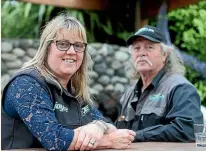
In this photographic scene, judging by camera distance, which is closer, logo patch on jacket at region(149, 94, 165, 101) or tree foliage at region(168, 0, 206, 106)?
logo patch on jacket at region(149, 94, 165, 101)

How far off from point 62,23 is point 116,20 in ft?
19.1

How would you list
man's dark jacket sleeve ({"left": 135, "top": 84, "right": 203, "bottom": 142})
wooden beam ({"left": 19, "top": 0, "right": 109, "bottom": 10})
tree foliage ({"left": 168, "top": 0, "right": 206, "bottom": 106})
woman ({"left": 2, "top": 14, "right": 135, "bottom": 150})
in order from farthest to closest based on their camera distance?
tree foliage ({"left": 168, "top": 0, "right": 206, "bottom": 106})
wooden beam ({"left": 19, "top": 0, "right": 109, "bottom": 10})
man's dark jacket sleeve ({"left": 135, "top": 84, "right": 203, "bottom": 142})
woman ({"left": 2, "top": 14, "right": 135, "bottom": 150})

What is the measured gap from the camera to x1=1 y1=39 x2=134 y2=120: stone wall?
6.74m

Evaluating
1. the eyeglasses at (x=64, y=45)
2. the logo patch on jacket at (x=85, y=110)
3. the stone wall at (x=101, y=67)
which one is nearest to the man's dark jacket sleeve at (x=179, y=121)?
the logo patch on jacket at (x=85, y=110)

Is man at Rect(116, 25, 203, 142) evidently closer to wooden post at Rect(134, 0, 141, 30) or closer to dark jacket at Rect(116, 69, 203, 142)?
dark jacket at Rect(116, 69, 203, 142)

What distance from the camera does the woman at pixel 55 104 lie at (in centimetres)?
214

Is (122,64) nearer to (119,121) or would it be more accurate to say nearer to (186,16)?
(186,16)

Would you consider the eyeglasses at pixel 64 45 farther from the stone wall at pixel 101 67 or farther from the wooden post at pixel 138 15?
the wooden post at pixel 138 15

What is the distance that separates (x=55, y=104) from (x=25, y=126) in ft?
0.56

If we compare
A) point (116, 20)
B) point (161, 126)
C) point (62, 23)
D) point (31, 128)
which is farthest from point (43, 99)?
point (116, 20)

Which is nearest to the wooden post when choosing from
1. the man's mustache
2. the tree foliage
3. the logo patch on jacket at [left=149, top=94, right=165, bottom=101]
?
the tree foliage

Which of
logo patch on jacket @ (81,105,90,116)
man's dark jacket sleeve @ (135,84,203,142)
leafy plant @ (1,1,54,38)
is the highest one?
leafy plant @ (1,1,54,38)

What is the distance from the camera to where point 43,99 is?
7.26 ft

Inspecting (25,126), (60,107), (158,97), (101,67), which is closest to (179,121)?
(158,97)
